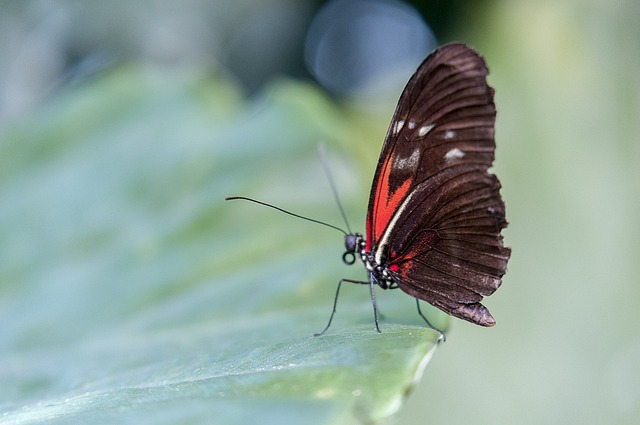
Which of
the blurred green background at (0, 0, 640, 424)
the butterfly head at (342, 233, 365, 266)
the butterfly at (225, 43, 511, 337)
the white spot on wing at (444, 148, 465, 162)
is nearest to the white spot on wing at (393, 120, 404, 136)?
the butterfly at (225, 43, 511, 337)

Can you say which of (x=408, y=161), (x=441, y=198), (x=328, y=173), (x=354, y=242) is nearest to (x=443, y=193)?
(x=441, y=198)

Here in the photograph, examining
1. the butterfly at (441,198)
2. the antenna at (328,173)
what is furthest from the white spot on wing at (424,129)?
the antenna at (328,173)

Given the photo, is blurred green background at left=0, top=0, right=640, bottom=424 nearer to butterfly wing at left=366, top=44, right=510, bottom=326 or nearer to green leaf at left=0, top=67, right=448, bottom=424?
green leaf at left=0, top=67, right=448, bottom=424

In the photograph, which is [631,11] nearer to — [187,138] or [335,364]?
[187,138]

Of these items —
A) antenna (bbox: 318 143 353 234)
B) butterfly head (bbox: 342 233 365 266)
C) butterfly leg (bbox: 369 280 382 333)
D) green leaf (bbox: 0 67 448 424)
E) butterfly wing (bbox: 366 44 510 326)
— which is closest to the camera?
green leaf (bbox: 0 67 448 424)

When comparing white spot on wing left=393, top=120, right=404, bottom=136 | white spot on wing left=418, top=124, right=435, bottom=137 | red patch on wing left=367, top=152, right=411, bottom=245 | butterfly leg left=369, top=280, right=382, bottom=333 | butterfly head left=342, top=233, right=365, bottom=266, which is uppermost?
white spot on wing left=393, top=120, right=404, bottom=136

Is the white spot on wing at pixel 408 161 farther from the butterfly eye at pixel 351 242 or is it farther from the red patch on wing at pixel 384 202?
the butterfly eye at pixel 351 242

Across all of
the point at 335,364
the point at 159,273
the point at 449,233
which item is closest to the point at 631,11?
the point at 449,233

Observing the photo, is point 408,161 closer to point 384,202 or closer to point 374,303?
point 384,202
